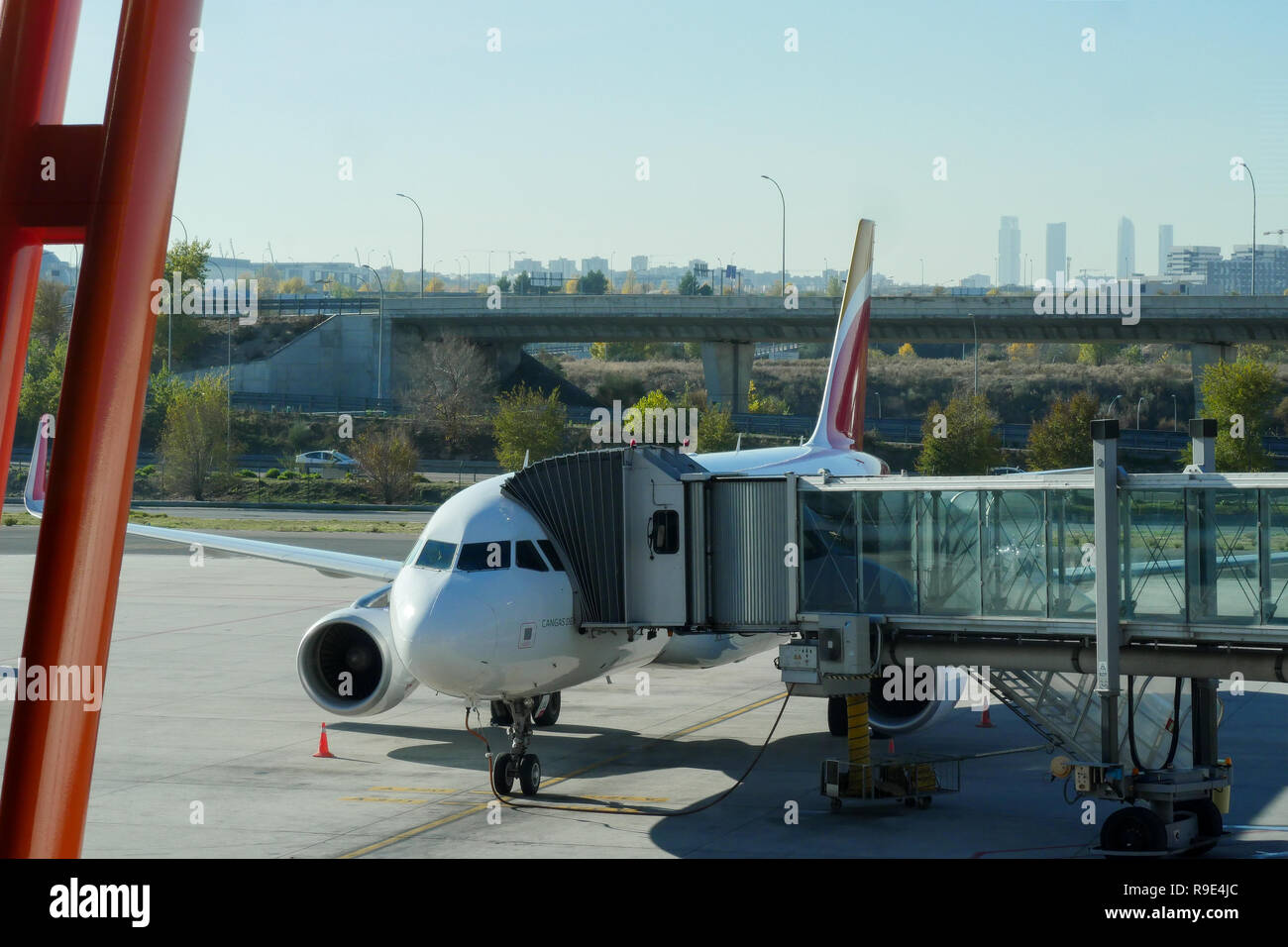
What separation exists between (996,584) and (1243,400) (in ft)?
174

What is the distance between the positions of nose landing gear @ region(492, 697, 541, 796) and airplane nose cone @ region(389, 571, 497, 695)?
1.28m

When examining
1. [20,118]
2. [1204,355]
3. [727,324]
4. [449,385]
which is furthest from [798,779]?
[449,385]

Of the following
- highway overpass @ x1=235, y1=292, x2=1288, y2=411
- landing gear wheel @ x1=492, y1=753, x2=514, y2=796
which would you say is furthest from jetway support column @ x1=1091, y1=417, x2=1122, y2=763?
highway overpass @ x1=235, y1=292, x2=1288, y2=411

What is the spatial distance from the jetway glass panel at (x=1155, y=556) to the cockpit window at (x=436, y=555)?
28.4 ft

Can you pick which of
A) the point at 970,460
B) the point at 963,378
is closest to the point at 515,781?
the point at 970,460

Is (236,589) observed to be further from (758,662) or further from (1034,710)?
(1034,710)

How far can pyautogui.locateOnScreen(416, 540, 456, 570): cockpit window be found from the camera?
18.8 m

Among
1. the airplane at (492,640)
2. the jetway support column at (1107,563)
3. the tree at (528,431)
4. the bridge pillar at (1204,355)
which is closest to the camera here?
the jetway support column at (1107,563)

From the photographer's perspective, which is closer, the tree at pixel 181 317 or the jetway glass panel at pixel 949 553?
the jetway glass panel at pixel 949 553

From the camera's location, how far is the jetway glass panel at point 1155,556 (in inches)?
625

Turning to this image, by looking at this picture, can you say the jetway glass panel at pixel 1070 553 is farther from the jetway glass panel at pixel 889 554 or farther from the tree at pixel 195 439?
the tree at pixel 195 439

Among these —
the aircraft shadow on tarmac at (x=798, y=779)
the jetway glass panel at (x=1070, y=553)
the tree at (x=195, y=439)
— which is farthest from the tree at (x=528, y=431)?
the jetway glass panel at (x=1070, y=553)

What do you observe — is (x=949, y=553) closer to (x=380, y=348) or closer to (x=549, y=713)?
(x=549, y=713)
